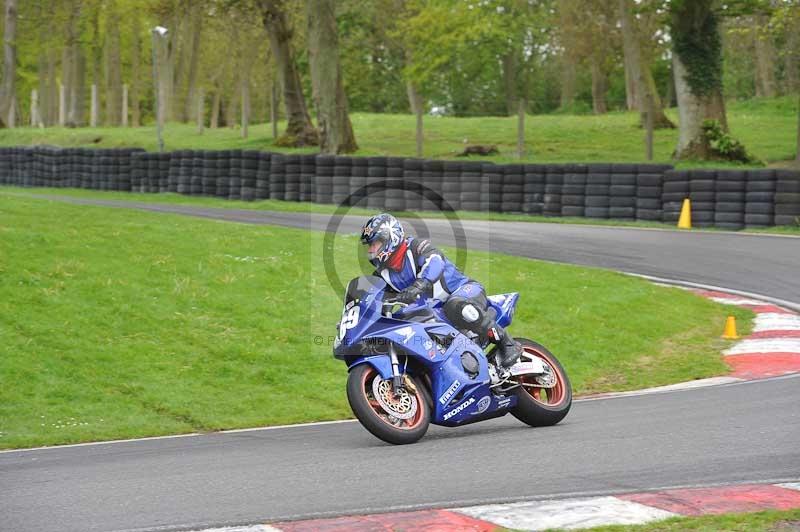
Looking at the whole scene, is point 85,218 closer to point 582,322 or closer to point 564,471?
point 582,322

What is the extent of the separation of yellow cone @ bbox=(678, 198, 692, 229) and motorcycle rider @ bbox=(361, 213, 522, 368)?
16317 mm

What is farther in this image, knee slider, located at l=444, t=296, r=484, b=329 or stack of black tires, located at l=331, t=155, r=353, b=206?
stack of black tires, located at l=331, t=155, r=353, b=206

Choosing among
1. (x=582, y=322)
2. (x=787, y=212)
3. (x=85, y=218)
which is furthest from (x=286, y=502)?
(x=787, y=212)

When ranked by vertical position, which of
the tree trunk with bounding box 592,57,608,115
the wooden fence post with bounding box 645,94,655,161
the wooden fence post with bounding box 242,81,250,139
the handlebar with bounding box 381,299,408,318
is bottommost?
the handlebar with bounding box 381,299,408,318

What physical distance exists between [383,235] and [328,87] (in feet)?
96.0

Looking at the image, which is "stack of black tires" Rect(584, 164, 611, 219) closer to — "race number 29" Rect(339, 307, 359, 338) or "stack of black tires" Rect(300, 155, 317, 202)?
"stack of black tires" Rect(300, 155, 317, 202)

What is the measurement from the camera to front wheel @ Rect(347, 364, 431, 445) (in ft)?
26.2

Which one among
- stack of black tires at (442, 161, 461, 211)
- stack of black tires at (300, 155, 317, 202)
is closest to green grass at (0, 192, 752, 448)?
stack of black tires at (442, 161, 461, 211)

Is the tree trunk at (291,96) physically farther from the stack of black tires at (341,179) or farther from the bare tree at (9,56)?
the bare tree at (9,56)

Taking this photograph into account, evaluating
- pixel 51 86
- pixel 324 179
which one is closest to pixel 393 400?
pixel 324 179

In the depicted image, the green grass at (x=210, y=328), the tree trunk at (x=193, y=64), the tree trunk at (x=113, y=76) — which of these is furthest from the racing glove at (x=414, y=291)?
the tree trunk at (x=113, y=76)

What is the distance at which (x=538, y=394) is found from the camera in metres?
9.41

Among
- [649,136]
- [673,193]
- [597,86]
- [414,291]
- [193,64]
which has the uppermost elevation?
[193,64]

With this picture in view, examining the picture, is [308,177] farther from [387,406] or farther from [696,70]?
[387,406]
